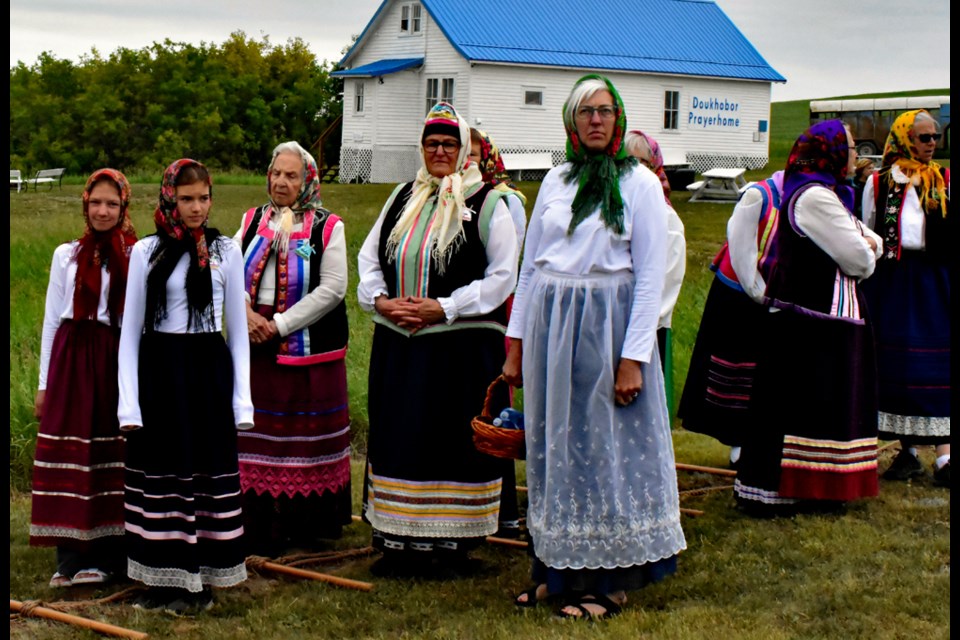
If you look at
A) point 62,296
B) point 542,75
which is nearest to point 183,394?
point 62,296

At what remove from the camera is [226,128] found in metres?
48.6

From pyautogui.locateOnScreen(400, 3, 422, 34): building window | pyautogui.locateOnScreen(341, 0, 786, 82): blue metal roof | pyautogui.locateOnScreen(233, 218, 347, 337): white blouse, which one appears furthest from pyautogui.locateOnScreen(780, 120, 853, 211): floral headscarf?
pyautogui.locateOnScreen(400, 3, 422, 34): building window

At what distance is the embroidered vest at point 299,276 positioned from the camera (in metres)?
6.25

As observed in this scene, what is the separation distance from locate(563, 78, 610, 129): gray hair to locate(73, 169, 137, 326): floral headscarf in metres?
1.91

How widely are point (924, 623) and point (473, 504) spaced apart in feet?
6.40

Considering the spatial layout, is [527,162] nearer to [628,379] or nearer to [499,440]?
[499,440]

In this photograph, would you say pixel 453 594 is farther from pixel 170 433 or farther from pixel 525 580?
pixel 170 433

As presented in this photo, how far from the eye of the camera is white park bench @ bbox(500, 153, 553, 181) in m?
35.4

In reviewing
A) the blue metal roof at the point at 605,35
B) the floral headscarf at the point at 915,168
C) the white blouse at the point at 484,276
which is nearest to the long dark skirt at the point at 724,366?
the floral headscarf at the point at 915,168

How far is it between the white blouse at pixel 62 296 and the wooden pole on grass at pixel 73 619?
0.93 m

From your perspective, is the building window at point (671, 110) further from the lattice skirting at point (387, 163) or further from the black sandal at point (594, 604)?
the black sandal at point (594, 604)

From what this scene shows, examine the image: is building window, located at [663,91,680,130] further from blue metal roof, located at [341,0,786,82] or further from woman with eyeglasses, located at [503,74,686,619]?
woman with eyeglasses, located at [503,74,686,619]

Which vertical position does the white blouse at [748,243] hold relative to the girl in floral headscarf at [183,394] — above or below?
above

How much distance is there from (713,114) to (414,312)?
35.3 m
